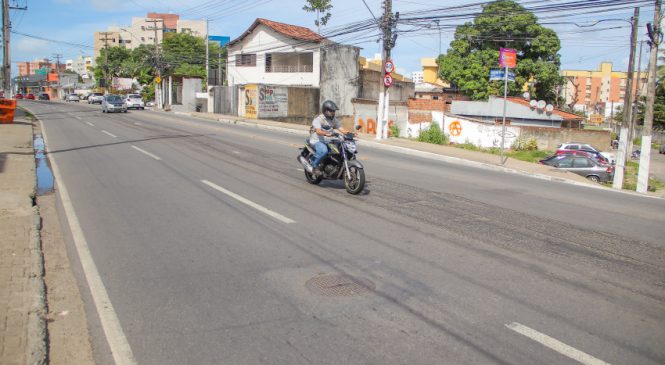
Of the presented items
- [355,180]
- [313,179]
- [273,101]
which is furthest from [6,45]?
[355,180]

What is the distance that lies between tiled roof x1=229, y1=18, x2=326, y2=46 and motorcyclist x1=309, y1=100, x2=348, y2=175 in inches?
1405

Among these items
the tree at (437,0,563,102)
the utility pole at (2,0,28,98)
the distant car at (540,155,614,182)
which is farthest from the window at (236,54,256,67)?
the distant car at (540,155,614,182)

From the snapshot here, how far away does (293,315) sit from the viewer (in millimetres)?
4605

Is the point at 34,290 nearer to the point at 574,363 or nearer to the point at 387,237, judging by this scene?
the point at 387,237

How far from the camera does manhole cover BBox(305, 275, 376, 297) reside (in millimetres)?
5121

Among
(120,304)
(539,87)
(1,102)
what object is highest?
(539,87)

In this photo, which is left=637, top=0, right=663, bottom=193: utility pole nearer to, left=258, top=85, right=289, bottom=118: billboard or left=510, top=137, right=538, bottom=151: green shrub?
left=510, top=137, right=538, bottom=151: green shrub

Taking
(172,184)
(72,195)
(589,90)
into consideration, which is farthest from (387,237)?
(589,90)

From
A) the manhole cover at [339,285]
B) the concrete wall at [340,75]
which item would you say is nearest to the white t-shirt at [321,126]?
the manhole cover at [339,285]

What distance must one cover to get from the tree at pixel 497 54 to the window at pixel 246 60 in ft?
56.9

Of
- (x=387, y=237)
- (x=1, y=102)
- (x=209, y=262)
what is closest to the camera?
(x=209, y=262)

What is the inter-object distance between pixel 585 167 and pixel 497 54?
2376 cm

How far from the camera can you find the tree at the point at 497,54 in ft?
137

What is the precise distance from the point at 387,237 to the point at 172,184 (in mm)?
5586
